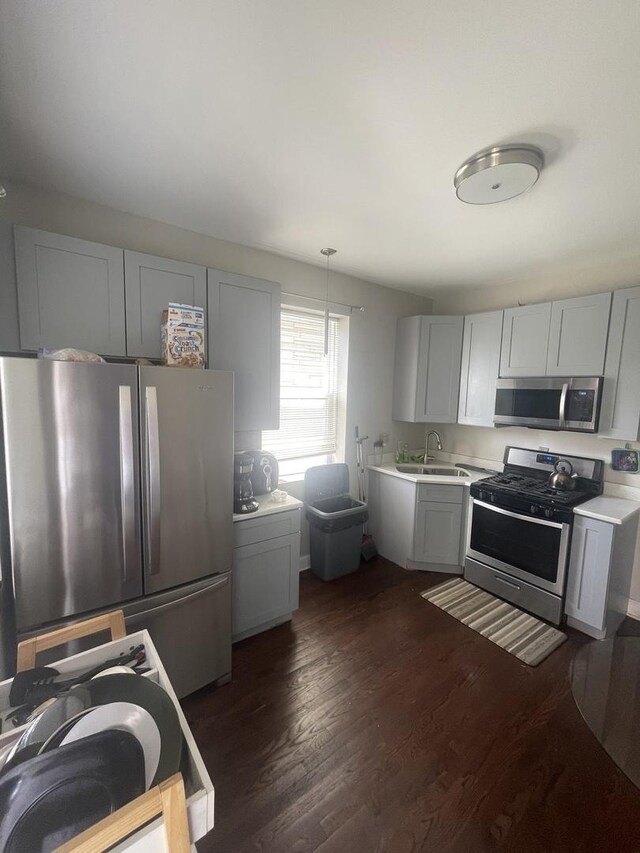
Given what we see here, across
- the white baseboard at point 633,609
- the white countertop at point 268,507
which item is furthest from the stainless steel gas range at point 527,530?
the white countertop at point 268,507

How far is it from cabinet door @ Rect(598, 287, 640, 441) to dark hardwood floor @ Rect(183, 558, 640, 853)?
4.86 feet

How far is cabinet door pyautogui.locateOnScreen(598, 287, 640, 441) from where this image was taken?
231 cm

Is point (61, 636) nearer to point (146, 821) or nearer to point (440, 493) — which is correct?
point (146, 821)

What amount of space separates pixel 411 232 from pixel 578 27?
1.31 metres

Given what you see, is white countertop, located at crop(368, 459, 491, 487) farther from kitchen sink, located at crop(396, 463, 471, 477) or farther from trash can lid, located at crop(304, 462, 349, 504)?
trash can lid, located at crop(304, 462, 349, 504)

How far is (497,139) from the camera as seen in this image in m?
1.39

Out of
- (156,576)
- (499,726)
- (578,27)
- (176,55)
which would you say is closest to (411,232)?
(578,27)

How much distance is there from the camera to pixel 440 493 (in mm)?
3041

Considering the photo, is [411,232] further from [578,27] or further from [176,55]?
[176,55]

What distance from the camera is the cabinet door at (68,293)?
5.46 ft

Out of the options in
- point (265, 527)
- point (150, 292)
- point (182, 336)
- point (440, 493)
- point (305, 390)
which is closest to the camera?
point (182, 336)

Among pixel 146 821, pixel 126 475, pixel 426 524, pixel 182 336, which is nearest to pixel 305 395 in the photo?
pixel 182 336

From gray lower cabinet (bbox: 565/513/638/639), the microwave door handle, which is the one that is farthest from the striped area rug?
the microwave door handle

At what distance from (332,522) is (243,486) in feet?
3.22
